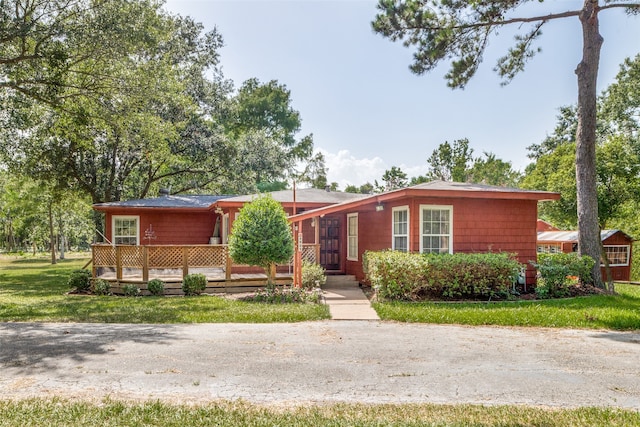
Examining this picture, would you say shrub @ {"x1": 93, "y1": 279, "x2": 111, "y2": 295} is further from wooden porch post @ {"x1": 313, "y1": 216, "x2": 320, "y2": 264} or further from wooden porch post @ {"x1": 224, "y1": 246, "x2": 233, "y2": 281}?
wooden porch post @ {"x1": 313, "y1": 216, "x2": 320, "y2": 264}

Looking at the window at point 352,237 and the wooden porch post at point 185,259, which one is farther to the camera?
the window at point 352,237

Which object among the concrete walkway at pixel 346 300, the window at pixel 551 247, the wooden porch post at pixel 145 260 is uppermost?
the wooden porch post at pixel 145 260

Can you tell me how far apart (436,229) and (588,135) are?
4.58 meters

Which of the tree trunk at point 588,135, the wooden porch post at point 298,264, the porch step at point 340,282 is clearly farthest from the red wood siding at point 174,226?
the tree trunk at point 588,135

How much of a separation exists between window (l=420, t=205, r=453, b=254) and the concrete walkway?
2090 millimetres

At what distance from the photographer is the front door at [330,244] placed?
46.5ft

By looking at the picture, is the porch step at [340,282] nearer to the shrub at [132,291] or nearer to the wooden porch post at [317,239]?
the wooden porch post at [317,239]

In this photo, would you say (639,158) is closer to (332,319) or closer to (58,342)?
(332,319)

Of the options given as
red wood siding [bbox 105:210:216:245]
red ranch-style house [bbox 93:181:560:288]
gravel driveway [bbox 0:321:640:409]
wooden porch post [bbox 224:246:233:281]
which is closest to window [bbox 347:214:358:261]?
red ranch-style house [bbox 93:181:560:288]

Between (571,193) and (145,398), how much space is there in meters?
20.1

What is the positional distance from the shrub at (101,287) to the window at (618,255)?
77.8 feet

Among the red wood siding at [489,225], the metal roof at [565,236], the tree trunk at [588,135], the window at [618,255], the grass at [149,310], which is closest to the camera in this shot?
the grass at [149,310]

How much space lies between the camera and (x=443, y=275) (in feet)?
31.1

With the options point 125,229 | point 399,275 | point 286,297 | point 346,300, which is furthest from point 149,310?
point 125,229
